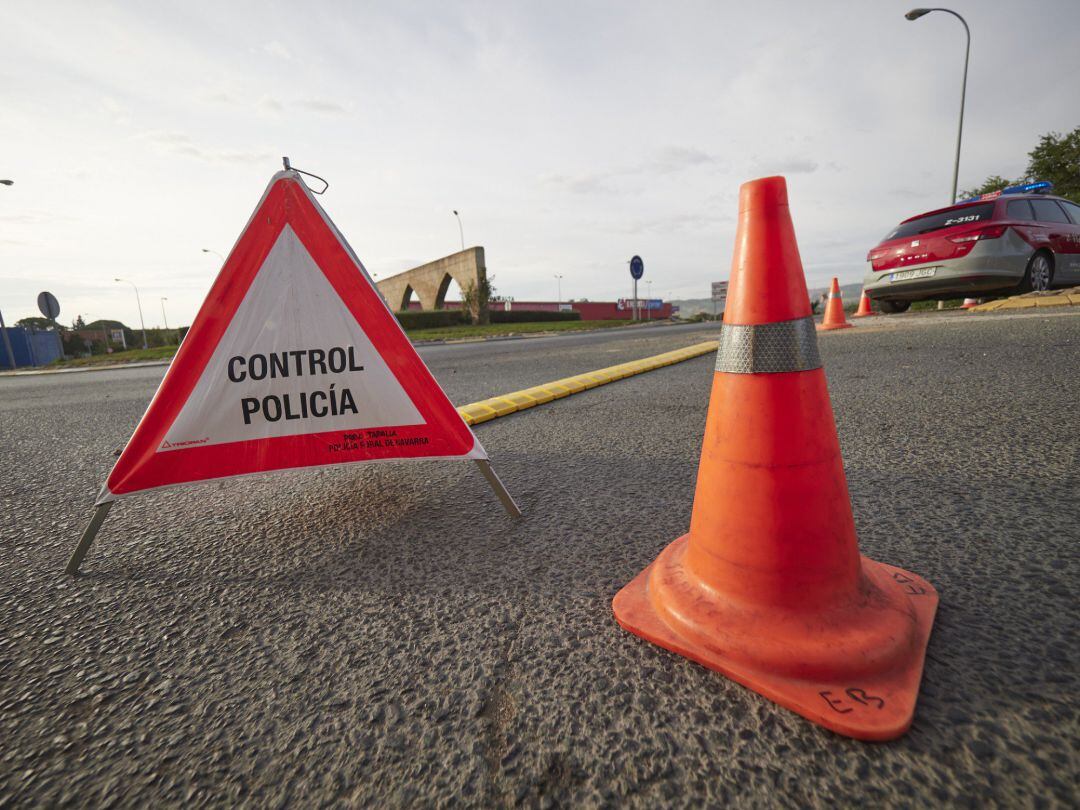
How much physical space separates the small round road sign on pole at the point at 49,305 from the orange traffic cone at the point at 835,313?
23.0 m

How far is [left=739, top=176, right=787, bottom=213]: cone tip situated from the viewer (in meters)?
1.20

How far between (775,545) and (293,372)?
1571 mm

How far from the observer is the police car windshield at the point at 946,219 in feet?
24.1

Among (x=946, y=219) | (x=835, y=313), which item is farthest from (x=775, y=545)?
(x=946, y=219)

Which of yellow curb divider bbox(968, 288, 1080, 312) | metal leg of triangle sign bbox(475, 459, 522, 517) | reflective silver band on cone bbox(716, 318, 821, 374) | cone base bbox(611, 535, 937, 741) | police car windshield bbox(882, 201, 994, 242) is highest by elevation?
police car windshield bbox(882, 201, 994, 242)

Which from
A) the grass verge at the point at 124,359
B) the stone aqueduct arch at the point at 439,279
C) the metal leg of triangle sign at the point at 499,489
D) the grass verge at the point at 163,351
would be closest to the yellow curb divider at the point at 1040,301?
the metal leg of triangle sign at the point at 499,489

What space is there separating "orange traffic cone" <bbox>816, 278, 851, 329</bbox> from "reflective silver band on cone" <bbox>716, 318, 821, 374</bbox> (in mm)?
8264

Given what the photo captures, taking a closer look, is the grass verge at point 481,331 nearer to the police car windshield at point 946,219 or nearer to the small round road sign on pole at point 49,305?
the small round road sign on pole at point 49,305

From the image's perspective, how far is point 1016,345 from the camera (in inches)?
180

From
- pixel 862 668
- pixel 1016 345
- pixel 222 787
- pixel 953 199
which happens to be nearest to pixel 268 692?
pixel 222 787

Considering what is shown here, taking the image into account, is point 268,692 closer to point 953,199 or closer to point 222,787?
point 222,787

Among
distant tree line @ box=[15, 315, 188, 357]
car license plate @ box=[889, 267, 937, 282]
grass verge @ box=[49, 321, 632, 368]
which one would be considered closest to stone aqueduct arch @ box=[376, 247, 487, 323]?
grass verge @ box=[49, 321, 632, 368]

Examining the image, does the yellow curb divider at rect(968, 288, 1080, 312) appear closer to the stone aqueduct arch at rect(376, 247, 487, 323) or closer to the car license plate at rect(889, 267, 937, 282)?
the car license plate at rect(889, 267, 937, 282)

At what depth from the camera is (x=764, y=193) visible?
47.1 inches
